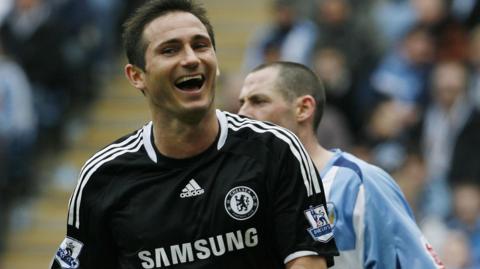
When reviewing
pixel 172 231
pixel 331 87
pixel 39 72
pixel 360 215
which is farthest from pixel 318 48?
pixel 172 231

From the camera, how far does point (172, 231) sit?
16.2 feet

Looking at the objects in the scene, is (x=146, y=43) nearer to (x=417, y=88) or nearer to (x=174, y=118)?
(x=174, y=118)

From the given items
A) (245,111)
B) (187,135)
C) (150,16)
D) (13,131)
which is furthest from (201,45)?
(13,131)

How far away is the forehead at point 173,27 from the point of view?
5.03 m

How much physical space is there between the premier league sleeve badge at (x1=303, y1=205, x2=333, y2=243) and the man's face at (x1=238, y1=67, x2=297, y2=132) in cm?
111

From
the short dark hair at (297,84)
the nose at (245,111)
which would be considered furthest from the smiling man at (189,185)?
the short dark hair at (297,84)

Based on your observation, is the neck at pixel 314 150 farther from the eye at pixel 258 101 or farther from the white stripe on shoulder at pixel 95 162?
the white stripe on shoulder at pixel 95 162

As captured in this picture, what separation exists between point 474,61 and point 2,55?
16.0ft

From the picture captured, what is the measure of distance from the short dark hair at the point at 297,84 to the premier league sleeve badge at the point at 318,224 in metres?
1.20

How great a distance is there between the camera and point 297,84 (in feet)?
20.1

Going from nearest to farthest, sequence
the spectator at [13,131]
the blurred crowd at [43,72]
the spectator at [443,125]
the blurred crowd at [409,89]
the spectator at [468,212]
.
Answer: the spectator at [468,212] → the blurred crowd at [409,89] → the spectator at [443,125] → the spectator at [13,131] → the blurred crowd at [43,72]

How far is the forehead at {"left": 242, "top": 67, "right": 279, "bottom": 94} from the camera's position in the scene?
607 centimetres

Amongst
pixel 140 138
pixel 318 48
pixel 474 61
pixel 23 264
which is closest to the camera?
pixel 140 138

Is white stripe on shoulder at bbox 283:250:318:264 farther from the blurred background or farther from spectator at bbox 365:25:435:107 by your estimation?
spectator at bbox 365:25:435:107
